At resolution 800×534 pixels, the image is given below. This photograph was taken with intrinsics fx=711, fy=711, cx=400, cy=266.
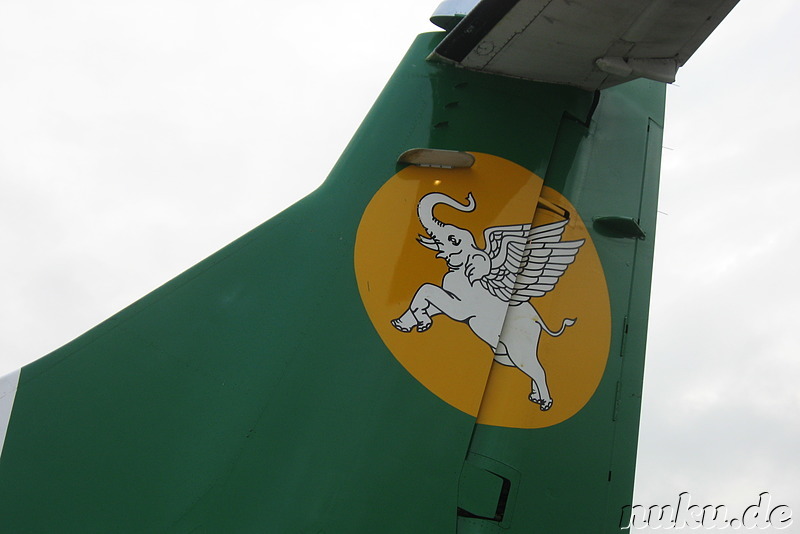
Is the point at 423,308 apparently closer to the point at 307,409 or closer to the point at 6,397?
the point at 307,409

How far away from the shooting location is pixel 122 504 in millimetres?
2219

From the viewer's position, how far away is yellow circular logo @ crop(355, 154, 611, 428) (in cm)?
279

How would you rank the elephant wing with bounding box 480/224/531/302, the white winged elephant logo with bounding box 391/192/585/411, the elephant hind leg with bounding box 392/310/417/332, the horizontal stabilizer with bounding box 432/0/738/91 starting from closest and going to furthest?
the horizontal stabilizer with bounding box 432/0/738/91, the elephant hind leg with bounding box 392/310/417/332, the white winged elephant logo with bounding box 391/192/585/411, the elephant wing with bounding box 480/224/531/302

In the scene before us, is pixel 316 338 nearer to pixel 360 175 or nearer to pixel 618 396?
pixel 360 175

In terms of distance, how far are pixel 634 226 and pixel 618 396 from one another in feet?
2.67

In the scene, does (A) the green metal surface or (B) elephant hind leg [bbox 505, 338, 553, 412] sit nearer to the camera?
(A) the green metal surface

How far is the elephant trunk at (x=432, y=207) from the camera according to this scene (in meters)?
2.95

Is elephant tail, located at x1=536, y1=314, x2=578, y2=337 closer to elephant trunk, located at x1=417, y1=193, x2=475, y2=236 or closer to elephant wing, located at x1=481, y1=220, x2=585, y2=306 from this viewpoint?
elephant wing, located at x1=481, y1=220, x2=585, y2=306

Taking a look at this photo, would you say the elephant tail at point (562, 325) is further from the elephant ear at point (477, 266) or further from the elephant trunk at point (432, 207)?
the elephant trunk at point (432, 207)

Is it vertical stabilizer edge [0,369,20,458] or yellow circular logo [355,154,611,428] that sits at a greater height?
yellow circular logo [355,154,611,428]

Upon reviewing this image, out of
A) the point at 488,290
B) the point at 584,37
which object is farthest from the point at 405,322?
the point at 584,37

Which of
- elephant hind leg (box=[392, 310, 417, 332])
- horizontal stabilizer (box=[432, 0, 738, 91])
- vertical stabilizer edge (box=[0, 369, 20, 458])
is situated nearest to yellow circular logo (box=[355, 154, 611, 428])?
elephant hind leg (box=[392, 310, 417, 332])

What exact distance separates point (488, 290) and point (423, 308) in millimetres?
308

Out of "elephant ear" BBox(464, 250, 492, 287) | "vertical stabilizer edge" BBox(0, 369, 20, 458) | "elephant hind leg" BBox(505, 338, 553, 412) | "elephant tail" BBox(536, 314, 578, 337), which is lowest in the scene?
"vertical stabilizer edge" BBox(0, 369, 20, 458)
